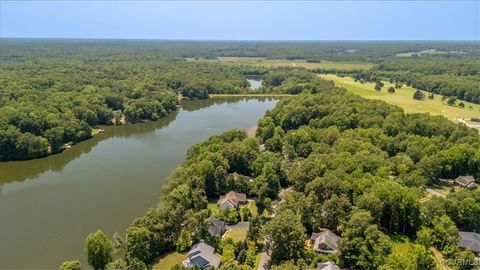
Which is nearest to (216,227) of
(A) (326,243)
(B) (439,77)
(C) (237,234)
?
(C) (237,234)

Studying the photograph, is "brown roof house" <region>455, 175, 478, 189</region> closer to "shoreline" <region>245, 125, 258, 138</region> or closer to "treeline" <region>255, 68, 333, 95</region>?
"shoreline" <region>245, 125, 258, 138</region>

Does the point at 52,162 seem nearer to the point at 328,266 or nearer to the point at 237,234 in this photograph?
the point at 237,234

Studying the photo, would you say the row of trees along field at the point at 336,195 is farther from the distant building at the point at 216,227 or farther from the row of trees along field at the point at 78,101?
the row of trees along field at the point at 78,101

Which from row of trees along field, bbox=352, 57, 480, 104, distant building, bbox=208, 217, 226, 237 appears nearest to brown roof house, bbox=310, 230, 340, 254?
distant building, bbox=208, 217, 226, 237

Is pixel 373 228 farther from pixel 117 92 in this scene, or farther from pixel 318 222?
pixel 117 92

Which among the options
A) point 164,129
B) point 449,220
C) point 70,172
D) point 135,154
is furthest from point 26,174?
point 449,220
